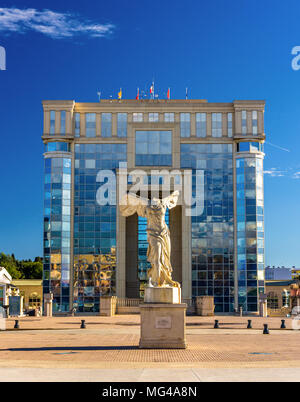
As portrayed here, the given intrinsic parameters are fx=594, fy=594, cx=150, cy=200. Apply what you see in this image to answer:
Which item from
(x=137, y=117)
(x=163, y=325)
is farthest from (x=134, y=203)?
(x=137, y=117)

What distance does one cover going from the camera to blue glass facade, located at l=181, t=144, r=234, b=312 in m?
74.3

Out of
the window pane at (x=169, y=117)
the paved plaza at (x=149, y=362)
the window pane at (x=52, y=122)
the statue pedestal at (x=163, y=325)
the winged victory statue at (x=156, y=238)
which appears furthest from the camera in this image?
the window pane at (x=169, y=117)

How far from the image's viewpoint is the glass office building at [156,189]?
7431 centimetres

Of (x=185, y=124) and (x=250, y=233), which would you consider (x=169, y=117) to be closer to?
(x=185, y=124)

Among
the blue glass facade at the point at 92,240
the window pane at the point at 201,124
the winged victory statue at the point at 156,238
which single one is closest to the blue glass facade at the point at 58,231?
the blue glass facade at the point at 92,240

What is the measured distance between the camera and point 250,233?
2938 inches

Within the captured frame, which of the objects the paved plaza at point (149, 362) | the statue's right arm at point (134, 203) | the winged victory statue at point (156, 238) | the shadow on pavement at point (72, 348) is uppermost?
the statue's right arm at point (134, 203)

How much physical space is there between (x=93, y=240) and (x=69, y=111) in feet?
55.1

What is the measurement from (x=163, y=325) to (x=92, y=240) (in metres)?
53.0

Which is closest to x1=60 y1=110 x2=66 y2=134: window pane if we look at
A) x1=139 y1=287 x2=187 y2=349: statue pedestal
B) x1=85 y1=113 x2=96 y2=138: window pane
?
x1=85 y1=113 x2=96 y2=138: window pane

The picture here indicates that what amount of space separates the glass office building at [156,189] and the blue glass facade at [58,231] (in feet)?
0.41

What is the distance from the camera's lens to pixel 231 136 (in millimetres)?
76688

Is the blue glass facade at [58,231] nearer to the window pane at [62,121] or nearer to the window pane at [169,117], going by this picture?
the window pane at [62,121]
